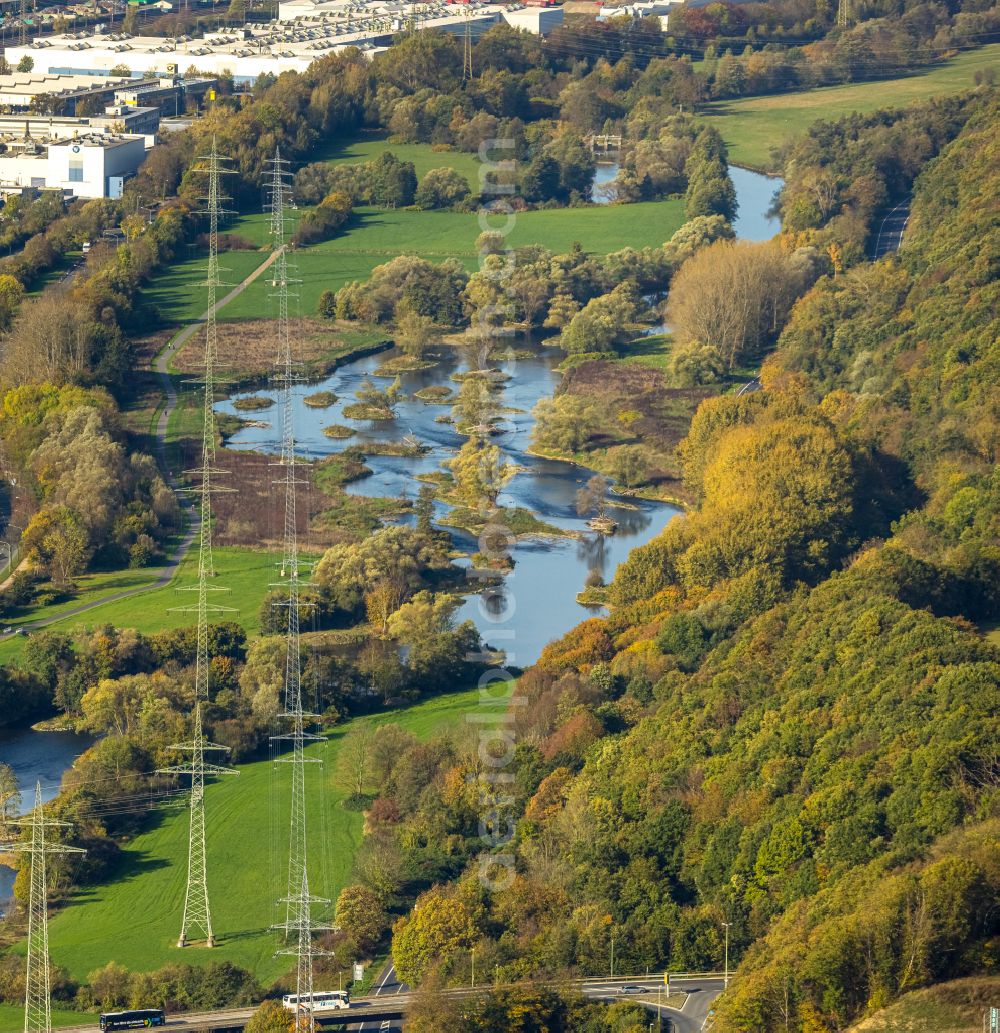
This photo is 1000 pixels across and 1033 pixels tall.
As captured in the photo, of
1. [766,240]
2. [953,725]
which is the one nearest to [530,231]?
[766,240]

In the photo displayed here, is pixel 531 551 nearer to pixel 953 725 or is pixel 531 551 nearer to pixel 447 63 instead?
pixel 953 725

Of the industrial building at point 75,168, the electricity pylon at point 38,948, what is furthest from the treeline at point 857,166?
the electricity pylon at point 38,948

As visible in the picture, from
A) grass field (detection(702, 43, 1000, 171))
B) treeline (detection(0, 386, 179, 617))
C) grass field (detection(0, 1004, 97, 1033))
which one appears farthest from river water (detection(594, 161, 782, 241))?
grass field (detection(0, 1004, 97, 1033))

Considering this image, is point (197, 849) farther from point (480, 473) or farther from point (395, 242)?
point (395, 242)

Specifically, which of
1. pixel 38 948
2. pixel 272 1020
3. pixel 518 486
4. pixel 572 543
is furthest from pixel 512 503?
pixel 272 1020

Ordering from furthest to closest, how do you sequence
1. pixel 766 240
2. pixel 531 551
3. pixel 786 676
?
pixel 766 240
pixel 531 551
pixel 786 676

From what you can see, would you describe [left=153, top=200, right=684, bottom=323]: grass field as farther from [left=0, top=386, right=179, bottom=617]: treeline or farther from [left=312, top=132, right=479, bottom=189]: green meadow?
[left=0, top=386, right=179, bottom=617]: treeline
